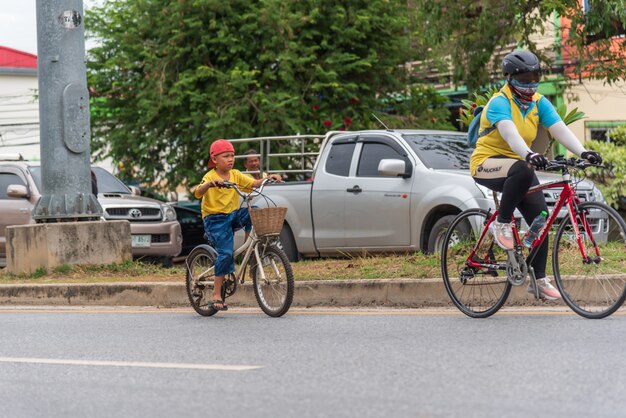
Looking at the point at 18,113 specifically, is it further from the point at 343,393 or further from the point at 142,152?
the point at 343,393

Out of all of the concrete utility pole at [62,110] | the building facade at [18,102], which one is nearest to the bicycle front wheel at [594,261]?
the concrete utility pole at [62,110]

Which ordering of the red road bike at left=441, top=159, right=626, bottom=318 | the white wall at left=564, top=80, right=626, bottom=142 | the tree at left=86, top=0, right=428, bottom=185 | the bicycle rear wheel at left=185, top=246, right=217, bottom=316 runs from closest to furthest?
the red road bike at left=441, top=159, right=626, bottom=318
the bicycle rear wheel at left=185, top=246, right=217, bottom=316
the tree at left=86, top=0, right=428, bottom=185
the white wall at left=564, top=80, right=626, bottom=142

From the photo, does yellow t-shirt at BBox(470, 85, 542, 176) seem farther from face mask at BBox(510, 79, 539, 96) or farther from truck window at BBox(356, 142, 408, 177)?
truck window at BBox(356, 142, 408, 177)

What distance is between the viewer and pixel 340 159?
14562mm

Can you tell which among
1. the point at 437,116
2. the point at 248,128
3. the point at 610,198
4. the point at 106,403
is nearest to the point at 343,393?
the point at 106,403

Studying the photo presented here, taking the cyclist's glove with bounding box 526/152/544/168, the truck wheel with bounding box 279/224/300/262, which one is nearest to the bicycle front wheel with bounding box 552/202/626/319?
the cyclist's glove with bounding box 526/152/544/168

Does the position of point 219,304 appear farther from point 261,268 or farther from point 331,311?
point 331,311

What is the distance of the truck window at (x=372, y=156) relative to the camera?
14.0 metres

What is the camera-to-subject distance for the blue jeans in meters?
10.0

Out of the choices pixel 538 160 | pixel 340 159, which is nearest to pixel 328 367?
pixel 538 160

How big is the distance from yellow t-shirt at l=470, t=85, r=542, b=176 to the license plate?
943 cm

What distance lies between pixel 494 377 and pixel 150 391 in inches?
72.2

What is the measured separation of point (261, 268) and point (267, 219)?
0.44m

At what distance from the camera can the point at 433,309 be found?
9.83 metres
